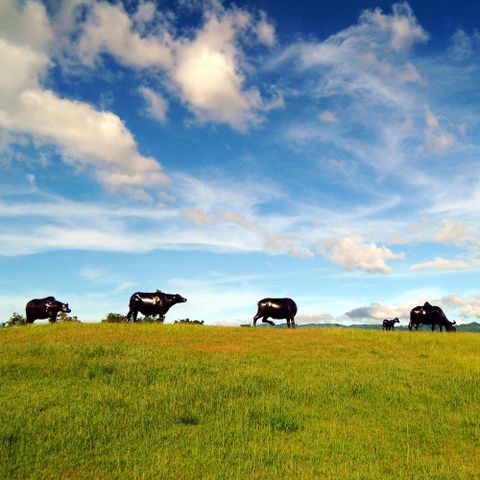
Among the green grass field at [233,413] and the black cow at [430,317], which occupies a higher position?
the black cow at [430,317]

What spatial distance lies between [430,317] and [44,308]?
30510 millimetres

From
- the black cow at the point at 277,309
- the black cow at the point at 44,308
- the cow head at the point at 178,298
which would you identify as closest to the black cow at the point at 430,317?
the black cow at the point at 277,309

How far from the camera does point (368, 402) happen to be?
15242mm

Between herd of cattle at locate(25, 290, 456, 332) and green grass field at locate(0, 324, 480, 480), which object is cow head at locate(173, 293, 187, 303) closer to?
herd of cattle at locate(25, 290, 456, 332)

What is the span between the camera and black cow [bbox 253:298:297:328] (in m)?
36.5

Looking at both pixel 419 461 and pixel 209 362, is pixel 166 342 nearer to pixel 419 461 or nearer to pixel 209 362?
pixel 209 362

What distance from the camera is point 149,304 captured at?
36.0m

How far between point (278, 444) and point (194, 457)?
7.00ft

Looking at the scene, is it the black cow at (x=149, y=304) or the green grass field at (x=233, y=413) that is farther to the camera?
the black cow at (x=149, y=304)

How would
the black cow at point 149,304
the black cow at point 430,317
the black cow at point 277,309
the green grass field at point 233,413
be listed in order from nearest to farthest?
1. the green grass field at point 233,413
2. the black cow at point 149,304
3. the black cow at point 277,309
4. the black cow at point 430,317

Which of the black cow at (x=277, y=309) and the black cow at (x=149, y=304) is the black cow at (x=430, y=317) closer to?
the black cow at (x=277, y=309)

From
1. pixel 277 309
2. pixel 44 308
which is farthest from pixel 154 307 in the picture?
pixel 277 309

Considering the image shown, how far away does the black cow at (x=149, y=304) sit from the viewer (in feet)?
117

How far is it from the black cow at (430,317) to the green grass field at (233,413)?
17.0m
